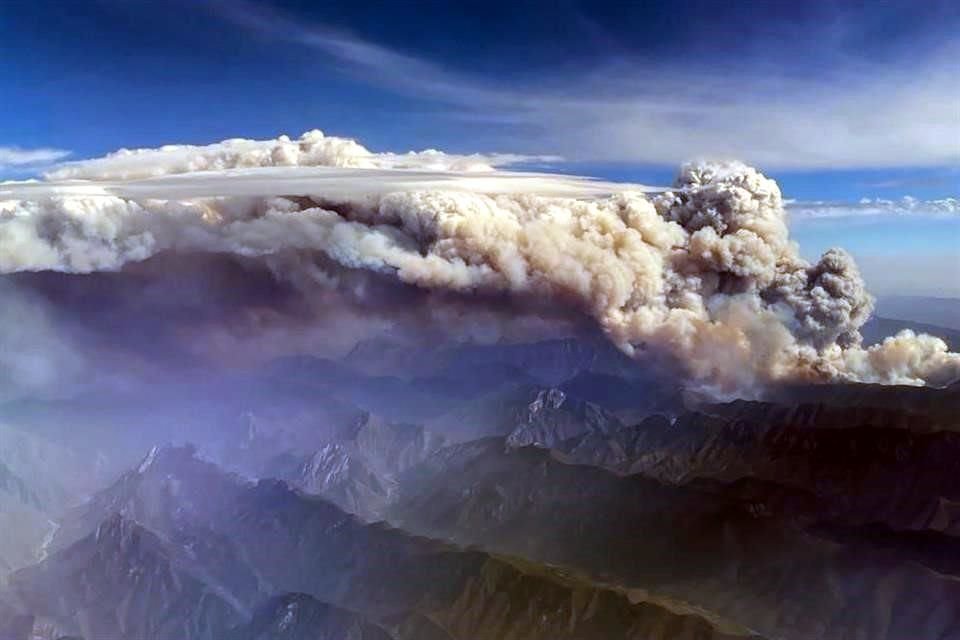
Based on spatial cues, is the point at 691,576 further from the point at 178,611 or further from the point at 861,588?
the point at 178,611

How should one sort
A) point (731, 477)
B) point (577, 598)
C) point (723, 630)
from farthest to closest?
point (731, 477)
point (577, 598)
point (723, 630)

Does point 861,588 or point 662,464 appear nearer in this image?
point 861,588

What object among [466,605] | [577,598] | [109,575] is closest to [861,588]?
[577,598]

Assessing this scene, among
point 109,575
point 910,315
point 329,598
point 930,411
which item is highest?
point 910,315

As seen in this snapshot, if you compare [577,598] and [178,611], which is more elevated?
[577,598]

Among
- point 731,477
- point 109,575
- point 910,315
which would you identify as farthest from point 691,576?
point 109,575

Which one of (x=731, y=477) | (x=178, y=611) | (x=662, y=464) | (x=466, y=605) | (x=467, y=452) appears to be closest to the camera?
(x=466, y=605)

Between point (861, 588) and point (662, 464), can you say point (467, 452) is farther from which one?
point (861, 588)

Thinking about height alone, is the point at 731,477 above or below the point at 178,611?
above

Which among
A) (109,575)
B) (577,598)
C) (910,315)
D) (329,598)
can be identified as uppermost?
(910,315)
